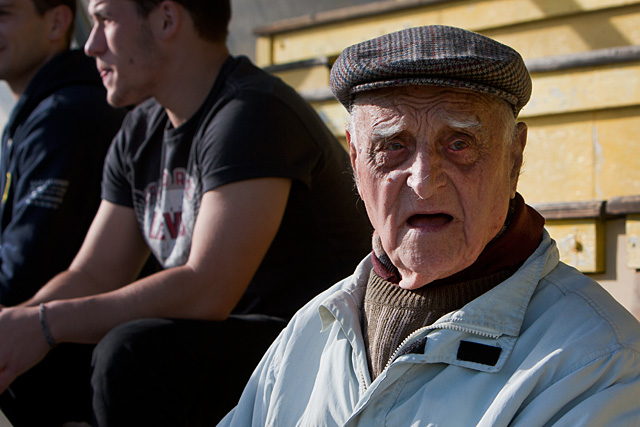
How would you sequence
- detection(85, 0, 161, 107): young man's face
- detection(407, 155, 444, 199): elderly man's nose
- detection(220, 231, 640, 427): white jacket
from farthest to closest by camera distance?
1. detection(85, 0, 161, 107): young man's face
2. detection(407, 155, 444, 199): elderly man's nose
3. detection(220, 231, 640, 427): white jacket

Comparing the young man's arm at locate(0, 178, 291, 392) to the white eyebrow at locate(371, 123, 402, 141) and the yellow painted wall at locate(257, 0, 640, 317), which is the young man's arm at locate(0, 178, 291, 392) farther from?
the yellow painted wall at locate(257, 0, 640, 317)

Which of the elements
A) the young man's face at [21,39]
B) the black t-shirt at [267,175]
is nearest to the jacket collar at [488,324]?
the black t-shirt at [267,175]

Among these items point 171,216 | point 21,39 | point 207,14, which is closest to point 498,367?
point 171,216

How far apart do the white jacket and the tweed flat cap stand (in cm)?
35

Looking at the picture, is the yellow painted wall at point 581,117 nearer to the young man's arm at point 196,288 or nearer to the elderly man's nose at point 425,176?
the young man's arm at point 196,288

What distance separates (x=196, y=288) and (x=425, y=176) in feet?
3.36

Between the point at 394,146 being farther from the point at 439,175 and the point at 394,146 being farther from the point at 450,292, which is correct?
the point at 450,292

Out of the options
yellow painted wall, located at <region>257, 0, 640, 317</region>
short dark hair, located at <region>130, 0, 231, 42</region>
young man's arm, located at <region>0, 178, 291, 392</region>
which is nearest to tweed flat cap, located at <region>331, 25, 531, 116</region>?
young man's arm, located at <region>0, 178, 291, 392</region>

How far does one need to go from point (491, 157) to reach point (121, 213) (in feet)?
5.58

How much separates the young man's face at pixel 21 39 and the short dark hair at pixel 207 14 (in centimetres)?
103

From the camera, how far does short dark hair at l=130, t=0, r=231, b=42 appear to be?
284cm

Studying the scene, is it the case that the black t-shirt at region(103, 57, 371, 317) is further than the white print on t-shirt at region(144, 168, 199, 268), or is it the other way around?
the white print on t-shirt at region(144, 168, 199, 268)

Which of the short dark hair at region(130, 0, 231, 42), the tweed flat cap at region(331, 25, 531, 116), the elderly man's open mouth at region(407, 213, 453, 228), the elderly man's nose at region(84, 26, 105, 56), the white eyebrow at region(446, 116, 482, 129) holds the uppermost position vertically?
the short dark hair at region(130, 0, 231, 42)

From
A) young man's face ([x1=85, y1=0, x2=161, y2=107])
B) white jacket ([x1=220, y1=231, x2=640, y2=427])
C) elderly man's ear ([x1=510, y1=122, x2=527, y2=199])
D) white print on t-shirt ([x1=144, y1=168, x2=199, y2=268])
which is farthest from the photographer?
young man's face ([x1=85, y1=0, x2=161, y2=107])
